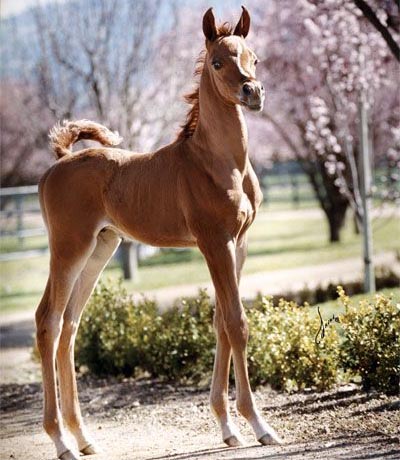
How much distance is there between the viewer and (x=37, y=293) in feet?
58.9

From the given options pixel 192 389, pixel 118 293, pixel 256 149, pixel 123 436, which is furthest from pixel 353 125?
pixel 123 436

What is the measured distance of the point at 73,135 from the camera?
21.1ft

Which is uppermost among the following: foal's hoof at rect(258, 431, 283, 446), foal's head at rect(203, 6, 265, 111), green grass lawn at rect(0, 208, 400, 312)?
foal's head at rect(203, 6, 265, 111)

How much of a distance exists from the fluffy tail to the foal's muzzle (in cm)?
159

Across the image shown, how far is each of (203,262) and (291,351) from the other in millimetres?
14011

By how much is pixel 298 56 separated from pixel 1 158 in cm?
1541

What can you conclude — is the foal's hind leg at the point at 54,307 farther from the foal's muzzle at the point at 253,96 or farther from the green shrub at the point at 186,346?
the green shrub at the point at 186,346

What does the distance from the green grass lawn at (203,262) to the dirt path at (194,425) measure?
852 cm

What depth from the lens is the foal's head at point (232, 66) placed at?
5.08 metres

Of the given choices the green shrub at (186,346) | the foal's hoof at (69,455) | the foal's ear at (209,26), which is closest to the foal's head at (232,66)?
the foal's ear at (209,26)

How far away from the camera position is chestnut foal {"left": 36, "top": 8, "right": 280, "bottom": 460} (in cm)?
539

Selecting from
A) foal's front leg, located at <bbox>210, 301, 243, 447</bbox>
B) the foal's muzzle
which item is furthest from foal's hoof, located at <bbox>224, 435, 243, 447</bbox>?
the foal's muzzle

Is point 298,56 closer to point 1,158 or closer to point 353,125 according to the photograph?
point 353,125

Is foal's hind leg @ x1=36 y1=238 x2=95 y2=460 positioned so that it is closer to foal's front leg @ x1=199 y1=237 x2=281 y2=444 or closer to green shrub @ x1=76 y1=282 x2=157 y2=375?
foal's front leg @ x1=199 y1=237 x2=281 y2=444
